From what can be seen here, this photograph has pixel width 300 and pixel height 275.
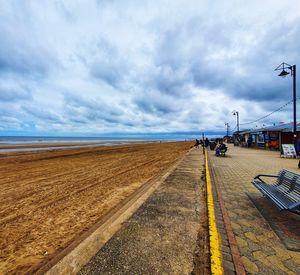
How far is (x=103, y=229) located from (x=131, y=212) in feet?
2.66

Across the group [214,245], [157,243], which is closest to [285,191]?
[214,245]

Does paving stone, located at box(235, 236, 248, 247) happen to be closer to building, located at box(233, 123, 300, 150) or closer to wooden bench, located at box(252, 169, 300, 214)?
wooden bench, located at box(252, 169, 300, 214)

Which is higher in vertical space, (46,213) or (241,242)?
(241,242)

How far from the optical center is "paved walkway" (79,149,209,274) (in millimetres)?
2299

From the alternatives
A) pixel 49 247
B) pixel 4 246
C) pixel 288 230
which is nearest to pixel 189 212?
pixel 288 230

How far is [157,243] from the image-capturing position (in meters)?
2.81

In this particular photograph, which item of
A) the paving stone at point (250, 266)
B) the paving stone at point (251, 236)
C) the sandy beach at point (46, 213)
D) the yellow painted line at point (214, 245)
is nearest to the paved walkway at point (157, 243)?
the yellow painted line at point (214, 245)

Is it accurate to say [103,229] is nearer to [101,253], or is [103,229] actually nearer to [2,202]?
[101,253]

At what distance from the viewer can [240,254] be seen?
8.48 ft

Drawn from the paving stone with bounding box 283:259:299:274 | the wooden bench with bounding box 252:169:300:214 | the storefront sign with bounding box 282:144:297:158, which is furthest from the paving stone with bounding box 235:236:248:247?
the storefront sign with bounding box 282:144:297:158

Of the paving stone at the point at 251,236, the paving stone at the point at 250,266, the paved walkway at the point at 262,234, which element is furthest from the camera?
the paving stone at the point at 251,236

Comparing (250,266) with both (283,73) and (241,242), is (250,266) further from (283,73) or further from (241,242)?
(283,73)

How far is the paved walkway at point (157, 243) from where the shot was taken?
7.54 ft

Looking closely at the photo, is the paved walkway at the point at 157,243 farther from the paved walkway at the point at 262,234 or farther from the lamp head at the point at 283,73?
the lamp head at the point at 283,73
